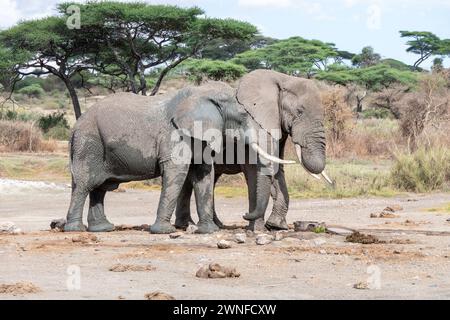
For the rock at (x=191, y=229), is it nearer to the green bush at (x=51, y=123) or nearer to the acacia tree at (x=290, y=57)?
the green bush at (x=51, y=123)

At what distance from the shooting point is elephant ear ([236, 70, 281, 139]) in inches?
527

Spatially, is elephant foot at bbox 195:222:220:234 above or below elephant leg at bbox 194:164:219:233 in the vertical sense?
below

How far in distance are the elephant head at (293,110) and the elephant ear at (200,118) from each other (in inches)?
16.1

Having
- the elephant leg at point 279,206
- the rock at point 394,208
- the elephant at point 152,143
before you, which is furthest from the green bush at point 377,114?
the elephant at point 152,143

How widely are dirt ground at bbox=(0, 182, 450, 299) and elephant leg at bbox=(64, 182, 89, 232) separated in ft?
1.25

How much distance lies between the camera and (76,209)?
1420cm

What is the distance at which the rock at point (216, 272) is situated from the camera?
9.57 m

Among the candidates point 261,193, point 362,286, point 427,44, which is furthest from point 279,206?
point 427,44

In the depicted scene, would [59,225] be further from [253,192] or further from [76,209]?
[253,192]

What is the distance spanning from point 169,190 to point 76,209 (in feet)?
5.18

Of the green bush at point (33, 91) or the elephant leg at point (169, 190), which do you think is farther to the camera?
the green bush at point (33, 91)

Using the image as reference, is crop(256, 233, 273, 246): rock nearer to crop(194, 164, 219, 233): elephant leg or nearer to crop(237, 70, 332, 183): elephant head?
crop(194, 164, 219, 233): elephant leg

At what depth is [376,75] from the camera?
5884cm

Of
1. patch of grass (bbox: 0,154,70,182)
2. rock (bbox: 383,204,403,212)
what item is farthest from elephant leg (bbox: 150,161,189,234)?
patch of grass (bbox: 0,154,70,182)
